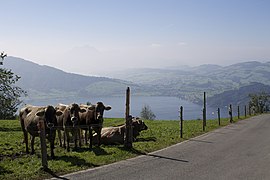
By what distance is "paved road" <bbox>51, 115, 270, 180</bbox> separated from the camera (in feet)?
35.9

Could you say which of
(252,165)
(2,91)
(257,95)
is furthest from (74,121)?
(257,95)

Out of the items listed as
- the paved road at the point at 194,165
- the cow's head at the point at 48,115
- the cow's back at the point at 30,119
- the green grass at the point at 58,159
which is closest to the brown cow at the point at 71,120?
the green grass at the point at 58,159

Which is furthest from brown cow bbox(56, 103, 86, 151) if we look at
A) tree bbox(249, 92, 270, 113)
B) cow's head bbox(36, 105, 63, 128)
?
tree bbox(249, 92, 270, 113)

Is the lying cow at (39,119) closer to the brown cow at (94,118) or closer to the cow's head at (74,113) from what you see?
the cow's head at (74,113)

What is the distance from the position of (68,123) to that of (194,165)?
280 inches

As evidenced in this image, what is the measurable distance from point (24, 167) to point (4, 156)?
278 cm

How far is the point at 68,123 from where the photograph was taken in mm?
16812

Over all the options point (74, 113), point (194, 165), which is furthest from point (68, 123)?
point (194, 165)

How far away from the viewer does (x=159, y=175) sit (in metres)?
11.0

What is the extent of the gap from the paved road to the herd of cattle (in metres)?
3.46

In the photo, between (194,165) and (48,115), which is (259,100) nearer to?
(194,165)

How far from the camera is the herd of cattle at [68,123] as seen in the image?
14.3 metres

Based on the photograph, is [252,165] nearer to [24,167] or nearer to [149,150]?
[149,150]

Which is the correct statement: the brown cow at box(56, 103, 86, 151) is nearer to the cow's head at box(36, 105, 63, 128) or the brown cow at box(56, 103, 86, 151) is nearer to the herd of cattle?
the herd of cattle
